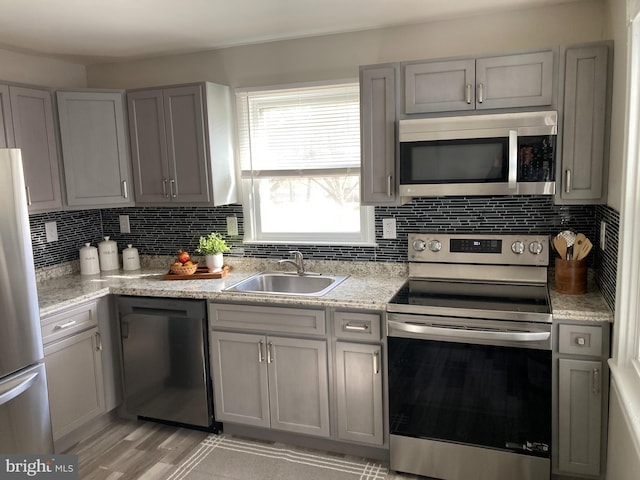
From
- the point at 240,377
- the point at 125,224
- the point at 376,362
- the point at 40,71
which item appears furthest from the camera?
the point at 125,224

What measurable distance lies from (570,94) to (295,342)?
1.81 m

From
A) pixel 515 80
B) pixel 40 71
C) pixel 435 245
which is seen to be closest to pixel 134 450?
pixel 435 245

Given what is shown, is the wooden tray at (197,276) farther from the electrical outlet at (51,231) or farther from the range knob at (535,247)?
the range knob at (535,247)

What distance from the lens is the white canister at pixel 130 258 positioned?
143 inches

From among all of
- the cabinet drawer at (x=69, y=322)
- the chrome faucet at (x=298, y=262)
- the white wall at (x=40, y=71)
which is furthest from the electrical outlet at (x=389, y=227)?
the white wall at (x=40, y=71)

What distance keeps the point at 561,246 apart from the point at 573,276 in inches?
6.2

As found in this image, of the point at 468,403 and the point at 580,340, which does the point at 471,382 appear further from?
the point at 580,340

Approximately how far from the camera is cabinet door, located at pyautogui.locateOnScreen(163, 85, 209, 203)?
10.4ft

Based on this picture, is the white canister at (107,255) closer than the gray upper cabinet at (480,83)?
No

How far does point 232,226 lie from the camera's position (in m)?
3.52

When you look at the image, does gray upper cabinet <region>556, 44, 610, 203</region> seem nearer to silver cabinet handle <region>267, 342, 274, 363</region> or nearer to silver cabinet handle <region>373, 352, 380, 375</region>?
silver cabinet handle <region>373, 352, 380, 375</region>

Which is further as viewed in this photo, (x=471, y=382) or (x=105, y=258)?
(x=105, y=258)

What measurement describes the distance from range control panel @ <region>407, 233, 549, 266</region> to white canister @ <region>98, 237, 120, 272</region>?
205 cm

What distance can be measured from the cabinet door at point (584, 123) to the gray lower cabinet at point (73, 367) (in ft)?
8.77
